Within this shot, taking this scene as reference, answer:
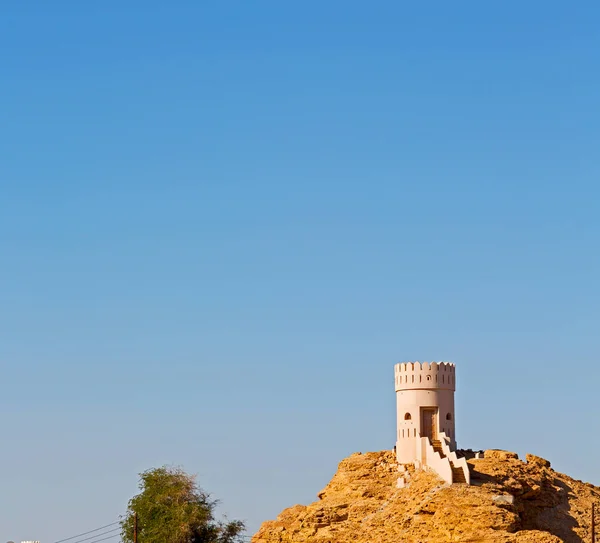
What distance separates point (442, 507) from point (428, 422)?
12632 millimetres

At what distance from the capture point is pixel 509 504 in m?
113

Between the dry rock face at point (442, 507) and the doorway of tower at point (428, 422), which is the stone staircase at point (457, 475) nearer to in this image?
the dry rock face at point (442, 507)

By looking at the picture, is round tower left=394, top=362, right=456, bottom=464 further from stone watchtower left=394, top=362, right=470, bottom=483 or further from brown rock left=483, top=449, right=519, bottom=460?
brown rock left=483, top=449, right=519, bottom=460

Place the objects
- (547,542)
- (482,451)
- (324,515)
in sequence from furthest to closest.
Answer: (482,451)
(324,515)
(547,542)

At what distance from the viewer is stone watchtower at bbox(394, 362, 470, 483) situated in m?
122

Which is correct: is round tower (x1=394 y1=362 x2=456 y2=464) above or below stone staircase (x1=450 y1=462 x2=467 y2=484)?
above

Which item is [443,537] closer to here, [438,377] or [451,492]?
[451,492]

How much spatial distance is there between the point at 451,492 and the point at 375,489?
8798 mm

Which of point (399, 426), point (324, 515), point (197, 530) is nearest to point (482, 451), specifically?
point (399, 426)

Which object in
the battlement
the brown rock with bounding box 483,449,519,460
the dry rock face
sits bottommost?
the dry rock face

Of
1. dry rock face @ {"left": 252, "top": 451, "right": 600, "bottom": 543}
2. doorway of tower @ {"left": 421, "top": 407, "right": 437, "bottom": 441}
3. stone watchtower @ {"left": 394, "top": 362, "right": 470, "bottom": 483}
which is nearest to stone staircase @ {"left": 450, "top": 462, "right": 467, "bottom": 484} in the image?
dry rock face @ {"left": 252, "top": 451, "right": 600, "bottom": 543}

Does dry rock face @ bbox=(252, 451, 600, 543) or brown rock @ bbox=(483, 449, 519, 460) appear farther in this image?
brown rock @ bbox=(483, 449, 519, 460)

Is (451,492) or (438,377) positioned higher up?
(438,377)

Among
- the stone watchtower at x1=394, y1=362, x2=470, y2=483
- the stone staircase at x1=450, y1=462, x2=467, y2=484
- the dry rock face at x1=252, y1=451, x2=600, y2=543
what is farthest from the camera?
the stone watchtower at x1=394, y1=362, x2=470, y2=483
